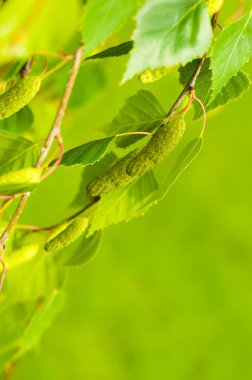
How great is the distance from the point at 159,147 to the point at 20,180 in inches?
4.2

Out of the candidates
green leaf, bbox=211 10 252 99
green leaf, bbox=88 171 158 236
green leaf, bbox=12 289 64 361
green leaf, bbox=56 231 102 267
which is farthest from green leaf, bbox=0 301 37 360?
green leaf, bbox=211 10 252 99

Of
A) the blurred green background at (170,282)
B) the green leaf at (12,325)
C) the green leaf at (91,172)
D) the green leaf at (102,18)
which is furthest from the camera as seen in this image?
the blurred green background at (170,282)

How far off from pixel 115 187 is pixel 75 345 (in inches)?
48.1

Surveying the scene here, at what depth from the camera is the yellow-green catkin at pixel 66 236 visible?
17.9 inches

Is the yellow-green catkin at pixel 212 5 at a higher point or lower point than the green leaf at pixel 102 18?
lower

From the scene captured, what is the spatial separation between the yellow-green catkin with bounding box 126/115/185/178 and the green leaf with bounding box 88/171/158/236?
30 mm

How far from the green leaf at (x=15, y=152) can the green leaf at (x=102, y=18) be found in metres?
0.14

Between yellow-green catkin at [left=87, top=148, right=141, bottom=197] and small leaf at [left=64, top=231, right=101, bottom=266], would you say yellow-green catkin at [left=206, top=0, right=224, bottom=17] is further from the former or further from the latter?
→ small leaf at [left=64, top=231, right=101, bottom=266]

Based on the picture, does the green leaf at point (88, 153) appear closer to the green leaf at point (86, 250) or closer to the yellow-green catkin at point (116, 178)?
the yellow-green catkin at point (116, 178)

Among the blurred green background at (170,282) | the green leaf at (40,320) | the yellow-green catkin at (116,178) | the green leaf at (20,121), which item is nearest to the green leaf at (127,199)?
the yellow-green catkin at (116,178)

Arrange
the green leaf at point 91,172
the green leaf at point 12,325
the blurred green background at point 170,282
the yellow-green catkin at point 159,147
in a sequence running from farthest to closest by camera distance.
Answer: the blurred green background at point 170,282 → the green leaf at point 12,325 → the green leaf at point 91,172 → the yellow-green catkin at point 159,147

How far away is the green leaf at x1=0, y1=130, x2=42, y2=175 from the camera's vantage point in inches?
16.8

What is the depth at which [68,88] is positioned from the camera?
0.36 m

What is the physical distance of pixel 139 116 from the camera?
45 centimetres
